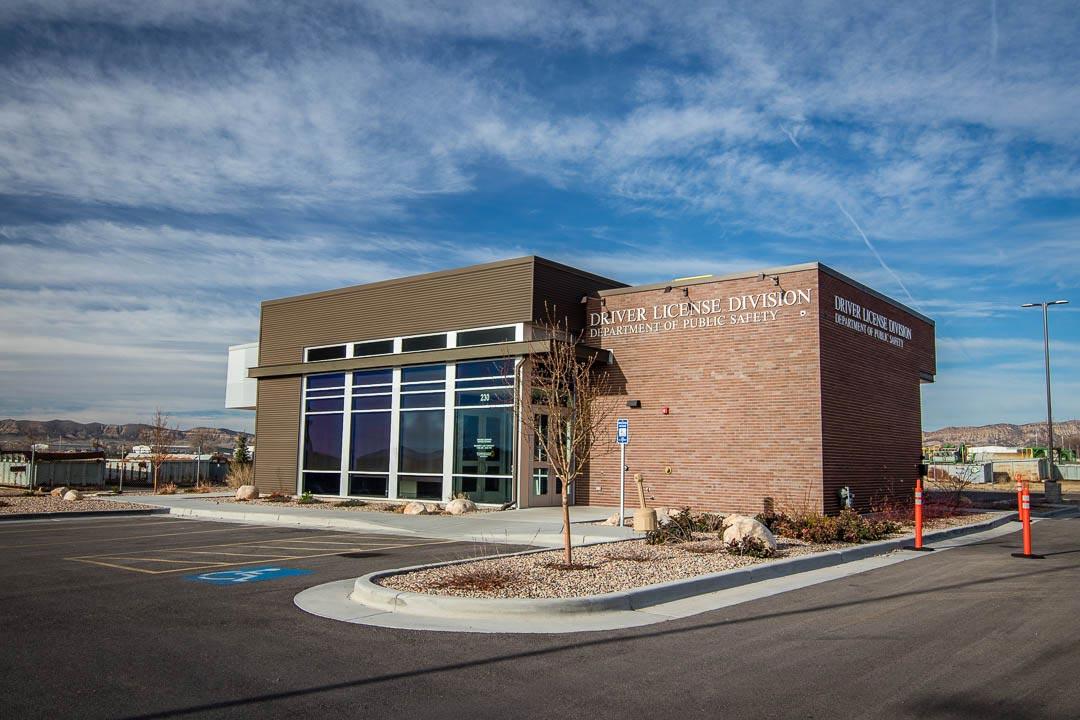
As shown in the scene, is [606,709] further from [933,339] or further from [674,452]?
[933,339]

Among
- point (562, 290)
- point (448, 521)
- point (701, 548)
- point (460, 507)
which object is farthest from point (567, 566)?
point (562, 290)

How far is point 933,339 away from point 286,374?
2190cm

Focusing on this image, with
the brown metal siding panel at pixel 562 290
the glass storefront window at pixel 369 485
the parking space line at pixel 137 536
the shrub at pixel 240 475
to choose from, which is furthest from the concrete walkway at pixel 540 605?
the shrub at pixel 240 475

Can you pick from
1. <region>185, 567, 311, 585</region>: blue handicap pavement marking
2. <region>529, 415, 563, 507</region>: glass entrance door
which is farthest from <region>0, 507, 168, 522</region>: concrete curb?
<region>185, 567, 311, 585</region>: blue handicap pavement marking

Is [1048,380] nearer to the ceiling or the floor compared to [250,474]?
nearer to the ceiling

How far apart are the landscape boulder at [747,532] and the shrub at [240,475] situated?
2279 cm

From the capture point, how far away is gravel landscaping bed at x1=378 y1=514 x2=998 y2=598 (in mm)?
9703

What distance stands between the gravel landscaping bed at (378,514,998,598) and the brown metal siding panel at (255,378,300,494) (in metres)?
17.2

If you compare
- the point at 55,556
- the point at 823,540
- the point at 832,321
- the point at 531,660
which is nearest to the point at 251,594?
the point at 531,660

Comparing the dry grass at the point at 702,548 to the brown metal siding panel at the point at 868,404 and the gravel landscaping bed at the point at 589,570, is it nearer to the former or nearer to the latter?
the gravel landscaping bed at the point at 589,570

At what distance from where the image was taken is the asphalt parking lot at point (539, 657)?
5.71 metres

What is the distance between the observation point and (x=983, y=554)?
14281 millimetres

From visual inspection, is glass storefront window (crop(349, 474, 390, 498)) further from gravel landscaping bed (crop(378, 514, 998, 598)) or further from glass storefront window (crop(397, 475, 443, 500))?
gravel landscaping bed (crop(378, 514, 998, 598))

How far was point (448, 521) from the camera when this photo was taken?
1909 cm
